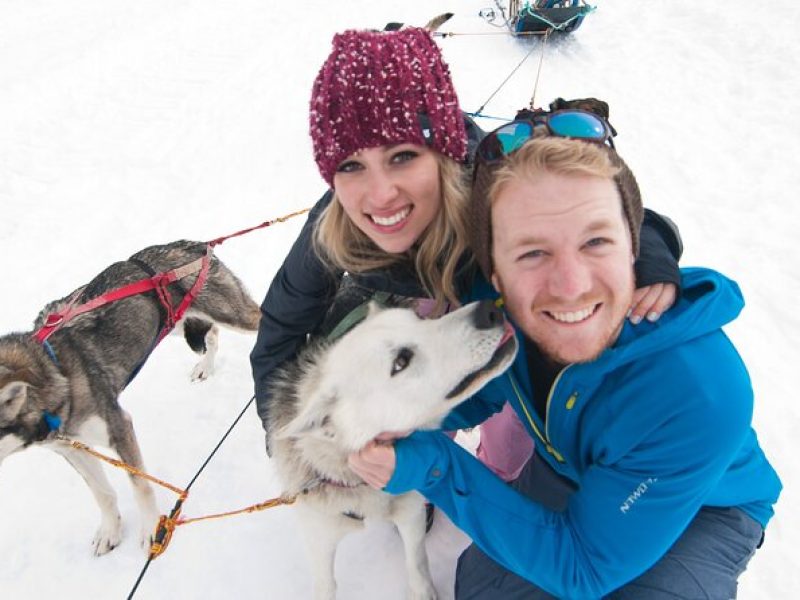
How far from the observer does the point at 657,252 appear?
1.36 m

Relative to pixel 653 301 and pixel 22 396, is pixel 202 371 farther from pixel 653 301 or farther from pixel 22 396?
pixel 653 301

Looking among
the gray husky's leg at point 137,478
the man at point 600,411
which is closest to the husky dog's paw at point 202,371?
A: the gray husky's leg at point 137,478

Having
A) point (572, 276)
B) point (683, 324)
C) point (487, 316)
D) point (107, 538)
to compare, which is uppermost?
point (572, 276)

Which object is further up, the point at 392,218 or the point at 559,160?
the point at 559,160

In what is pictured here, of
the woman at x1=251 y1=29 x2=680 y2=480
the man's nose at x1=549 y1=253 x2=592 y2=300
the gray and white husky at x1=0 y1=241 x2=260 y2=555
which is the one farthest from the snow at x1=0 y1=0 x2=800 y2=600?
the man's nose at x1=549 y1=253 x2=592 y2=300

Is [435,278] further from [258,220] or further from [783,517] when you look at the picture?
[258,220]

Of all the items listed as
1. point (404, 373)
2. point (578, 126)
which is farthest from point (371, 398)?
point (578, 126)

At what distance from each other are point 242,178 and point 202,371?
2.67 m

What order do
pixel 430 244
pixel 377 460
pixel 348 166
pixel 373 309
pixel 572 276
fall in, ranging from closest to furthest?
1. pixel 572 276
2. pixel 377 460
3. pixel 348 166
4. pixel 430 244
5. pixel 373 309

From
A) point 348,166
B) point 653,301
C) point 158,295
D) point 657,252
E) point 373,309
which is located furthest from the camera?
point 158,295

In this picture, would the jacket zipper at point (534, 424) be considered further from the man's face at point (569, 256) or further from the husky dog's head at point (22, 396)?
the husky dog's head at point (22, 396)

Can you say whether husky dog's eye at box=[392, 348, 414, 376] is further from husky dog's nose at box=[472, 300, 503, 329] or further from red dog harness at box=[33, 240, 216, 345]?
red dog harness at box=[33, 240, 216, 345]

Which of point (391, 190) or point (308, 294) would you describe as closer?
point (391, 190)

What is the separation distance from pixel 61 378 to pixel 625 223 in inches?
87.7
